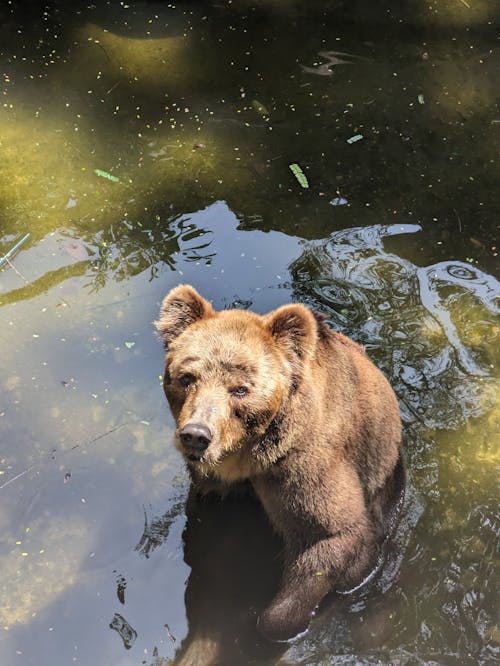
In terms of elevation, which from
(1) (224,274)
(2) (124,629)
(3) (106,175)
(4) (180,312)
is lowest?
(2) (124,629)

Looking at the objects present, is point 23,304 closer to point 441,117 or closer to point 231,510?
point 231,510

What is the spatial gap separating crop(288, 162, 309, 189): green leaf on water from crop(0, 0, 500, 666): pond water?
5 cm

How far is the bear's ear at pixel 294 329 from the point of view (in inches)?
198

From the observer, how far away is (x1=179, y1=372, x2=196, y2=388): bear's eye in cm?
487

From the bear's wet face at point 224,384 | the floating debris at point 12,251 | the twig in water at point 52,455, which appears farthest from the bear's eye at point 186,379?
the floating debris at point 12,251

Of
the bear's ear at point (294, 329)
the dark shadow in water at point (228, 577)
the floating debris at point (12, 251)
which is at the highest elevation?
the bear's ear at point (294, 329)

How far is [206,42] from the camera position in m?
9.84

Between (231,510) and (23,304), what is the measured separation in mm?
2716

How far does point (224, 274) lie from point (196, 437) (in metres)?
3.39

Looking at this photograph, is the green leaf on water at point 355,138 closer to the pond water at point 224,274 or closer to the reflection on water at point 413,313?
the pond water at point 224,274

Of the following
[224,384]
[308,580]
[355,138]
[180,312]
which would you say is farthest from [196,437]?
[355,138]

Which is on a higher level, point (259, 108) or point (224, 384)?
point (224, 384)

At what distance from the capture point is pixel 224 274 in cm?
773

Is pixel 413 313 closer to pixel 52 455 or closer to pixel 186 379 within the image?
pixel 186 379
